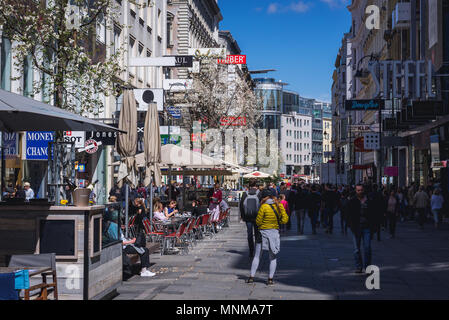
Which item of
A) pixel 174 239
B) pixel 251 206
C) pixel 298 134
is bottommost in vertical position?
pixel 174 239

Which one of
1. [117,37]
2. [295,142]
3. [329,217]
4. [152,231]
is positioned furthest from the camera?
[295,142]

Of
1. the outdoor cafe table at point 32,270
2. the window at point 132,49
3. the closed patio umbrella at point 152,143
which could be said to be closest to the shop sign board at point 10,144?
the closed patio umbrella at point 152,143

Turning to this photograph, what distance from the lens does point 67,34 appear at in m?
17.6

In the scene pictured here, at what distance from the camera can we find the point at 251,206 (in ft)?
51.6

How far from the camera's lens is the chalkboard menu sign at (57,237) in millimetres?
9258

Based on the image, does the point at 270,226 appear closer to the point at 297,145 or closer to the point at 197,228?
the point at 197,228

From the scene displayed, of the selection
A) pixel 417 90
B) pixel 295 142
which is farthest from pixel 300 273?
pixel 295 142

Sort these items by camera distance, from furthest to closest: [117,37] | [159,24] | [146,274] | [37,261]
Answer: [159,24] < [117,37] < [146,274] < [37,261]

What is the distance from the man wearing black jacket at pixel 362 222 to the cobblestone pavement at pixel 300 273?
0.44m

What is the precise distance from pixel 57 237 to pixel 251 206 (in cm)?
699

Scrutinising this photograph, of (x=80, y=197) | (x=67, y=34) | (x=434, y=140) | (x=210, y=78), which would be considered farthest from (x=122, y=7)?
(x=80, y=197)

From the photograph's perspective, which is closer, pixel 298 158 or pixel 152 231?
pixel 152 231

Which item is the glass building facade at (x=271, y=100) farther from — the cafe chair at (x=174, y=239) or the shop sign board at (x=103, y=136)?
the cafe chair at (x=174, y=239)
